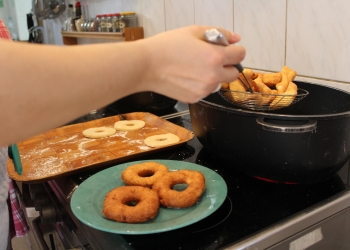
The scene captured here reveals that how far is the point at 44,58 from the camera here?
338mm

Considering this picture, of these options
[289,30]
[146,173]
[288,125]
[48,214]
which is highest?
[289,30]

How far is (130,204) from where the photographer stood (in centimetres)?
60

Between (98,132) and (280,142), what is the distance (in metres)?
0.57

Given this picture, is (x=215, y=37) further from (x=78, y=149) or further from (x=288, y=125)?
(x=78, y=149)

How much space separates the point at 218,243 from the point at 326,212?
20 cm

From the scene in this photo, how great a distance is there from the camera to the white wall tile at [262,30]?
36.5 inches

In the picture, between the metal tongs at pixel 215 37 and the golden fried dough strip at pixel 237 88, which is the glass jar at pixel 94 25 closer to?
the golden fried dough strip at pixel 237 88

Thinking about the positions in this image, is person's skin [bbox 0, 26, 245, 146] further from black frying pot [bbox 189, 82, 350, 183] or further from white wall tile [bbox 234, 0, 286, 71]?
white wall tile [bbox 234, 0, 286, 71]

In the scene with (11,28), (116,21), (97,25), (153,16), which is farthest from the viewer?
(11,28)

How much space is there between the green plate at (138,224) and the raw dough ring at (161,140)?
0.17m

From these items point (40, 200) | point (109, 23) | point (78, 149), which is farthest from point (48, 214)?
point (109, 23)

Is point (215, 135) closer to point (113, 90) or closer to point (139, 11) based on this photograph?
point (113, 90)

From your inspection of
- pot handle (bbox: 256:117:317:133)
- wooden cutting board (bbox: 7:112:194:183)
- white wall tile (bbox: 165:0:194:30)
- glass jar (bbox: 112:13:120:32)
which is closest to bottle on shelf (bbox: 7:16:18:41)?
glass jar (bbox: 112:13:120:32)

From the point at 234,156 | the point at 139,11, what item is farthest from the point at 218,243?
the point at 139,11
